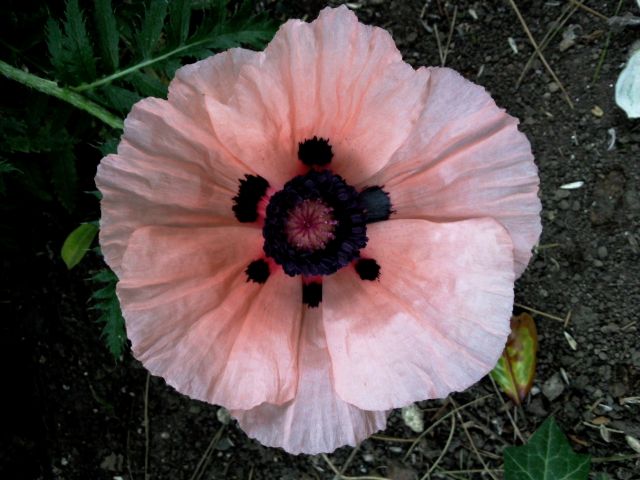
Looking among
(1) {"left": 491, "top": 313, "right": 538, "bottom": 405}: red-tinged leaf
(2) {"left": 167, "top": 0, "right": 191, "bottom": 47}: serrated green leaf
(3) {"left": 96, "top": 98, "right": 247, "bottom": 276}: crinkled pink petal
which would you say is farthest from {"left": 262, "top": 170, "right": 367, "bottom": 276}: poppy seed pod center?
(1) {"left": 491, "top": 313, "right": 538, "bottom": 405}: red-tinged leaf

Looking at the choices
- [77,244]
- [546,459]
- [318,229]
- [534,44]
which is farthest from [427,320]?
[534,44]

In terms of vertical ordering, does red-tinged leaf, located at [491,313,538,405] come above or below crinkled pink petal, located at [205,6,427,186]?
below

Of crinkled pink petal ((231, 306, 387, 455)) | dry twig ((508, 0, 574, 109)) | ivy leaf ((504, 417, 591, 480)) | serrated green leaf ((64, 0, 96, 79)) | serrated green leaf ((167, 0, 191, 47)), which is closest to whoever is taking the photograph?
crinkled pink petal ((231, 306, 387, 455))

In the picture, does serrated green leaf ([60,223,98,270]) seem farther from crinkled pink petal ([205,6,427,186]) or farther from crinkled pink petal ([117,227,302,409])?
crinkled pink petal ([205,6,427,186])

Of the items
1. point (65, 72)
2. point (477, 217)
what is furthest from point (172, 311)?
point (65, 72)

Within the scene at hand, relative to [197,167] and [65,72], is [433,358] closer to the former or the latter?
[197,167]

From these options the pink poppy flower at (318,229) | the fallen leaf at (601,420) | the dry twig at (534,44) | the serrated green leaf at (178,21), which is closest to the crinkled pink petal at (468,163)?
the pink poppy flower at (318,229)
